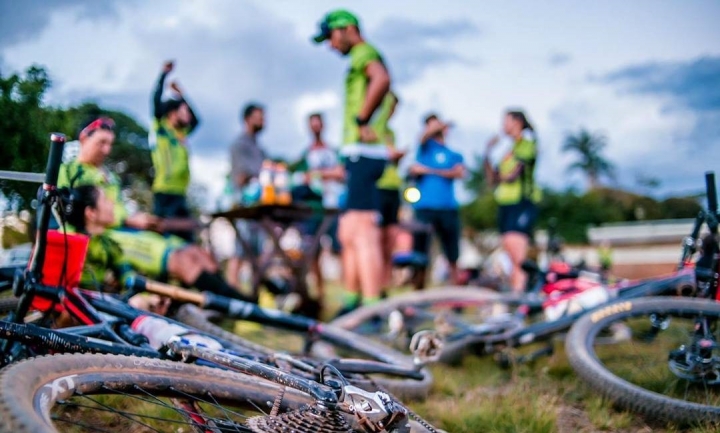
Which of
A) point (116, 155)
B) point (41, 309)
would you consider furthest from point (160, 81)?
point (41, 309)

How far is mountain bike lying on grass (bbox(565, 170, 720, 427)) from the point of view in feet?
7.77

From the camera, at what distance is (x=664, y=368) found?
2824 mm

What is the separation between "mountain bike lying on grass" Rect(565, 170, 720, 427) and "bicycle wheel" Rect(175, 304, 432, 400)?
735 millimetres

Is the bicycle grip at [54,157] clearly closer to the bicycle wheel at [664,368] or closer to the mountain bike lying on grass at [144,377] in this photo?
the mountain bike lying on grass at [144,377]

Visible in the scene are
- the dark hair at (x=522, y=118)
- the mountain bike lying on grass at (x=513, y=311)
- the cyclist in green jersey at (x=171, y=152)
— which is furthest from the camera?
the dark hair at (x=522, y=118)

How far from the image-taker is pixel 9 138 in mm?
2648

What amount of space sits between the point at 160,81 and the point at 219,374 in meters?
4.13

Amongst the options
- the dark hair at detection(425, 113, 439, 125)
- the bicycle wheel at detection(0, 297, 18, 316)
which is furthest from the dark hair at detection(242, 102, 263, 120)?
the bicycle wheel at detection(0, 297, 18, 316)

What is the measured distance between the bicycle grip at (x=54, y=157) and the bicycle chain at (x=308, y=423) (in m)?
1.11

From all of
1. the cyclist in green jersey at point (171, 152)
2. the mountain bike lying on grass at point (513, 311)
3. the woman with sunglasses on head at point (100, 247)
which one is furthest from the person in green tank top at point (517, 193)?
the woman with sunglasses on head at point (100, 247)

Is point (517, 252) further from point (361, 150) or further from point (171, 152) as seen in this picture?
point (171, 152)

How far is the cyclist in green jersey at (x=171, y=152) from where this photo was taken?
5625mm

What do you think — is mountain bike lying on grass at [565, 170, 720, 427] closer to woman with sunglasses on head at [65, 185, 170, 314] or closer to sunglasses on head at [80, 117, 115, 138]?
woman with sunglasses on head at [65, 185, 170, 314]

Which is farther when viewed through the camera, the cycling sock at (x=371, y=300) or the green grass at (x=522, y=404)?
the cycling sock at (x=371, y=300)
